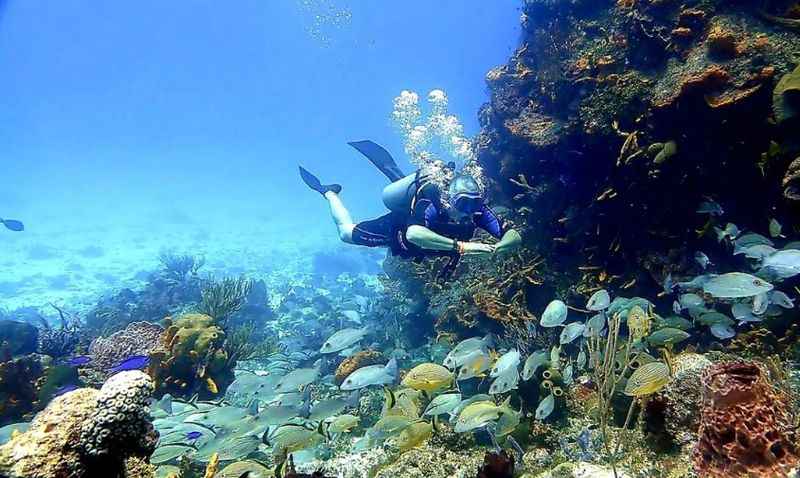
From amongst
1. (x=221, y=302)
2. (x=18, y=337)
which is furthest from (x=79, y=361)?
(x=18, y=337)

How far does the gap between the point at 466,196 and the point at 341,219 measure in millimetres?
5026

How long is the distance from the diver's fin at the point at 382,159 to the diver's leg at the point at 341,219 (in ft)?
4.60

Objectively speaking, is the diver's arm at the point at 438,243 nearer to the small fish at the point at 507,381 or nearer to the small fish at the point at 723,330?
the small fish at the point at 507,381

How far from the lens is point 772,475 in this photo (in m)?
2.56

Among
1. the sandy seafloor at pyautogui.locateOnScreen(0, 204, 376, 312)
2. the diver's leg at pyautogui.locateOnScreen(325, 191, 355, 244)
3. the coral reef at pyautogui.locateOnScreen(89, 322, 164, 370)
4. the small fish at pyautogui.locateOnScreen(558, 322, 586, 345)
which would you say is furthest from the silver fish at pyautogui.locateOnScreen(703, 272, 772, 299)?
the sandy seafloor at pyautogui.locateOnScreen(0, 204, 376, 312)

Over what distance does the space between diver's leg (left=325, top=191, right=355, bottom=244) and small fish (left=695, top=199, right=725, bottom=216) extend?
6.27m

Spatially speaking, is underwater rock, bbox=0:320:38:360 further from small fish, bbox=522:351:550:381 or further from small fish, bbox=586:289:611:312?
small fish, bbox=586:289:611:312

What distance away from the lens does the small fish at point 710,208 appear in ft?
21.1

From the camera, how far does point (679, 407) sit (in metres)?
3.95

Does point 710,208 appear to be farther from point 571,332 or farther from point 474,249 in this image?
point 474,249

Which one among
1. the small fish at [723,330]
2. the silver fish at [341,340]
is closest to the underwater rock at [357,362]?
the silver fish at [341,340]

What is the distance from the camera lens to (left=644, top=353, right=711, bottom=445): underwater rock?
3838 mm

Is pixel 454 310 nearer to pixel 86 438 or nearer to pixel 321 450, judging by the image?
pixel 321 450

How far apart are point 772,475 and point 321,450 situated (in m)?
4.76
